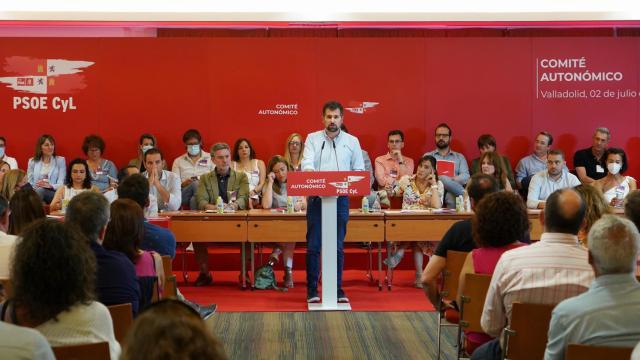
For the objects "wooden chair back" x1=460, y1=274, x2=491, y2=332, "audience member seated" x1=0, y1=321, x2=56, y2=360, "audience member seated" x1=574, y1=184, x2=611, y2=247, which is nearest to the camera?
"audience member seated" x1=0, y1=321, x2=56, y2=360

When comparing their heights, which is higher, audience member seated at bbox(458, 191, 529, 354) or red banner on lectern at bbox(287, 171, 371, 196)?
red banner on lectern at bbox(287, 171, 371, 196)

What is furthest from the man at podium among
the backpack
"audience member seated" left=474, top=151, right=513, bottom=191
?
"audience member seated" left=474, top=151, right=513, bottom=191

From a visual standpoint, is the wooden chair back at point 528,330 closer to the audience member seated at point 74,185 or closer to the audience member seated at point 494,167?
the audience member seated at point 494,167

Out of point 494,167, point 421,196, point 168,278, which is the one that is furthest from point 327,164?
point 168,278

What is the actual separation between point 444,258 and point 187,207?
564cm

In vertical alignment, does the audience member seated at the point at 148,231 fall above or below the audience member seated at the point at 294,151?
below

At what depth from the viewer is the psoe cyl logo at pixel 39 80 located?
10.6m

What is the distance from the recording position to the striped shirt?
3.27 metres

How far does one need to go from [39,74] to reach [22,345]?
9.13m

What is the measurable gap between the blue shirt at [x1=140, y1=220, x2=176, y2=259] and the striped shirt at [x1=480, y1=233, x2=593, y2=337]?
2.37 metres

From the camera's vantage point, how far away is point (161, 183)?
8.76 m

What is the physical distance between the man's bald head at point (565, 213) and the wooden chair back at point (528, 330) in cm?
36

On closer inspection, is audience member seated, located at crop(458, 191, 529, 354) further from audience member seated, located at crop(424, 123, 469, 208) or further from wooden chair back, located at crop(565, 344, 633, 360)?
audience member seated, located at crop(424, 123, 469, 208)

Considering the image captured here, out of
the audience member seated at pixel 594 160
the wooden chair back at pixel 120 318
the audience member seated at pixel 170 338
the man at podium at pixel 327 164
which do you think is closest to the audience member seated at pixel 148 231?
the wooden chair back at pixel 120 318
